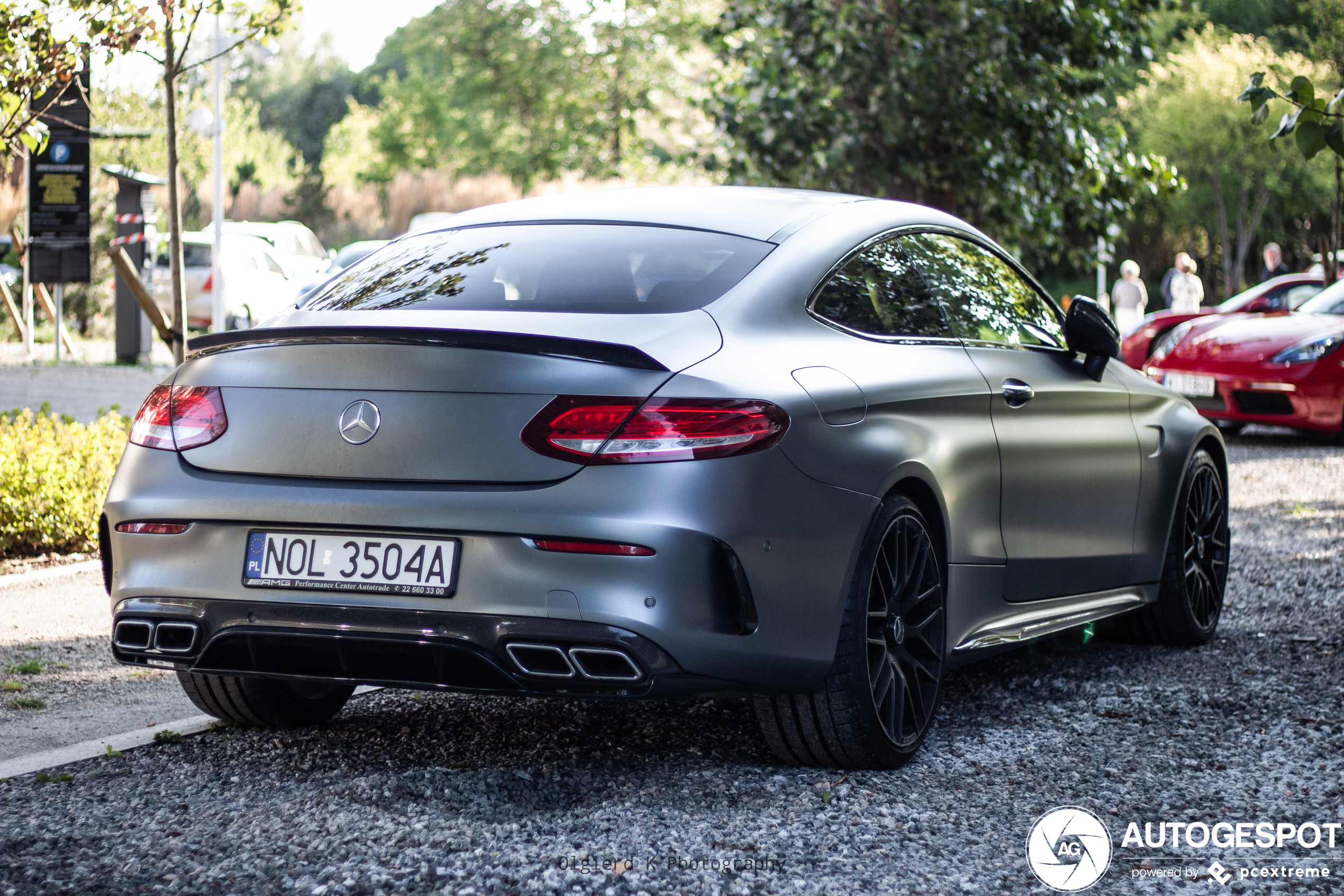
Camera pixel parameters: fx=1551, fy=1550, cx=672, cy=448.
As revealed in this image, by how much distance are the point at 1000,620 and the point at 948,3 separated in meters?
11.3

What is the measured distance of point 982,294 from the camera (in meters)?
4.96

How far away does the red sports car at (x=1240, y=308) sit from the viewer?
1639cm

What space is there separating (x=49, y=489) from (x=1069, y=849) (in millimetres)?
5573

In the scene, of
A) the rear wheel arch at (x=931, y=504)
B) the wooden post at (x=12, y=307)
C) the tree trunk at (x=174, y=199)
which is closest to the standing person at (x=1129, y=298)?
the wooden post at (x=12, y=307)

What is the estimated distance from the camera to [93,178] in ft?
85.3

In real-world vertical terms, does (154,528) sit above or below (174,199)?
below

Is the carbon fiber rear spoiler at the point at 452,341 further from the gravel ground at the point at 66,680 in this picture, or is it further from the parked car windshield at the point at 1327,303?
the parked car windshield at the point at 1327,303

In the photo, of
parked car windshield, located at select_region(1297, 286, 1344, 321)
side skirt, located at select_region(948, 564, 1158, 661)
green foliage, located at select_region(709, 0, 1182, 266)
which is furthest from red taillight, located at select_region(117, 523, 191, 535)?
parked car windshield, located at select_region(1297, 286, 1344, 321)

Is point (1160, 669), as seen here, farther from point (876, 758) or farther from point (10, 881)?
point (10, 881)

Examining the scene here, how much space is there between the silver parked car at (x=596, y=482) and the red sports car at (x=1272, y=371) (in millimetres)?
9864

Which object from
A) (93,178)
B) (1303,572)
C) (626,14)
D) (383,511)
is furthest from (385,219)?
(383,511)

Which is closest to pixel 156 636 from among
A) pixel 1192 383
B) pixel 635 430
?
pixel 635 430

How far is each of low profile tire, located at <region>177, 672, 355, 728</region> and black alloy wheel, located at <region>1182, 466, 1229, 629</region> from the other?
10.6ft

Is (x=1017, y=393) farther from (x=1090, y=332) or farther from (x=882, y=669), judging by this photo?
(x=882, y=669)
